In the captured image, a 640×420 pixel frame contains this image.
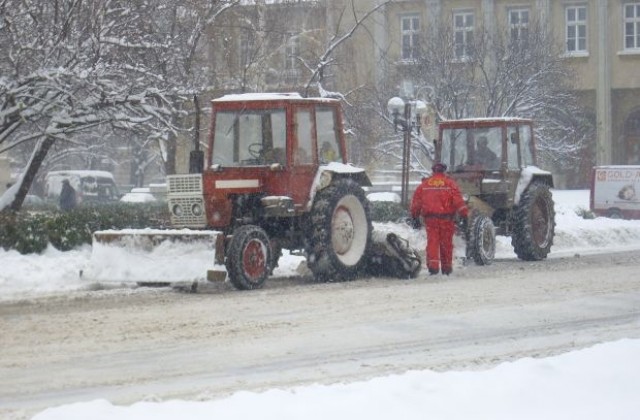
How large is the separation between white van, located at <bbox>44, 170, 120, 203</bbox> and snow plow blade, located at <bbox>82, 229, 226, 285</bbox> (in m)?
33.9

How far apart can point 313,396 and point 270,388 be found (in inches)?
29.0

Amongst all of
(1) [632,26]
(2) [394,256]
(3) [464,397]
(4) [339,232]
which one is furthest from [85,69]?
(1) [632,26]

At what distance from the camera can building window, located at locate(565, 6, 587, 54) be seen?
53.7 metres

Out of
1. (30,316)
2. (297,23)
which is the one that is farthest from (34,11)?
(297,23)

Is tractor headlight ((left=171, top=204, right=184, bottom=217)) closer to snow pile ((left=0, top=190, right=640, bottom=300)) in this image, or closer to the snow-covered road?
snow pile ((left=0, top=190, right=640, bottom=300))

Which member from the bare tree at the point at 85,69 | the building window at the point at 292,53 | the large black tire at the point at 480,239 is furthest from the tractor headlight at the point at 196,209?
the building window at the point at 292,53

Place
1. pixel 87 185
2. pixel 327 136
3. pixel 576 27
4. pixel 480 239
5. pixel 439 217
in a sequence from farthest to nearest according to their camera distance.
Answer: pixel 576 27 < pixel 87 185 < pixel 480 239 < pixel 439 217 < pixel 327 136

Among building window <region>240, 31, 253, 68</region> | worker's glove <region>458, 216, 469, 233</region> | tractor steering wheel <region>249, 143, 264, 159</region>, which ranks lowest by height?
worker's glove <region>458, 216, 469, 233</region>

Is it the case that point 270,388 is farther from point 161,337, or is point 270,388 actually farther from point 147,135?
point 147,135

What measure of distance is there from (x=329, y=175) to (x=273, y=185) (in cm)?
90

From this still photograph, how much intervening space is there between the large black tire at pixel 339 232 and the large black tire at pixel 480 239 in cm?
275

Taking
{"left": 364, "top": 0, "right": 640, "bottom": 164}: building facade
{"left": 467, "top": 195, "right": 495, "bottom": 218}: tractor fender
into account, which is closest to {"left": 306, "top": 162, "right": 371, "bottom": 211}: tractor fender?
{"left": 467, "top": 195, "right": 495, "bottom": 218}: tractor fender

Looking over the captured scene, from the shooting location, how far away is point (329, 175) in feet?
57.0

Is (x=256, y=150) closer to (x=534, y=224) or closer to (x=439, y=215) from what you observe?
(x=439, y=215)
